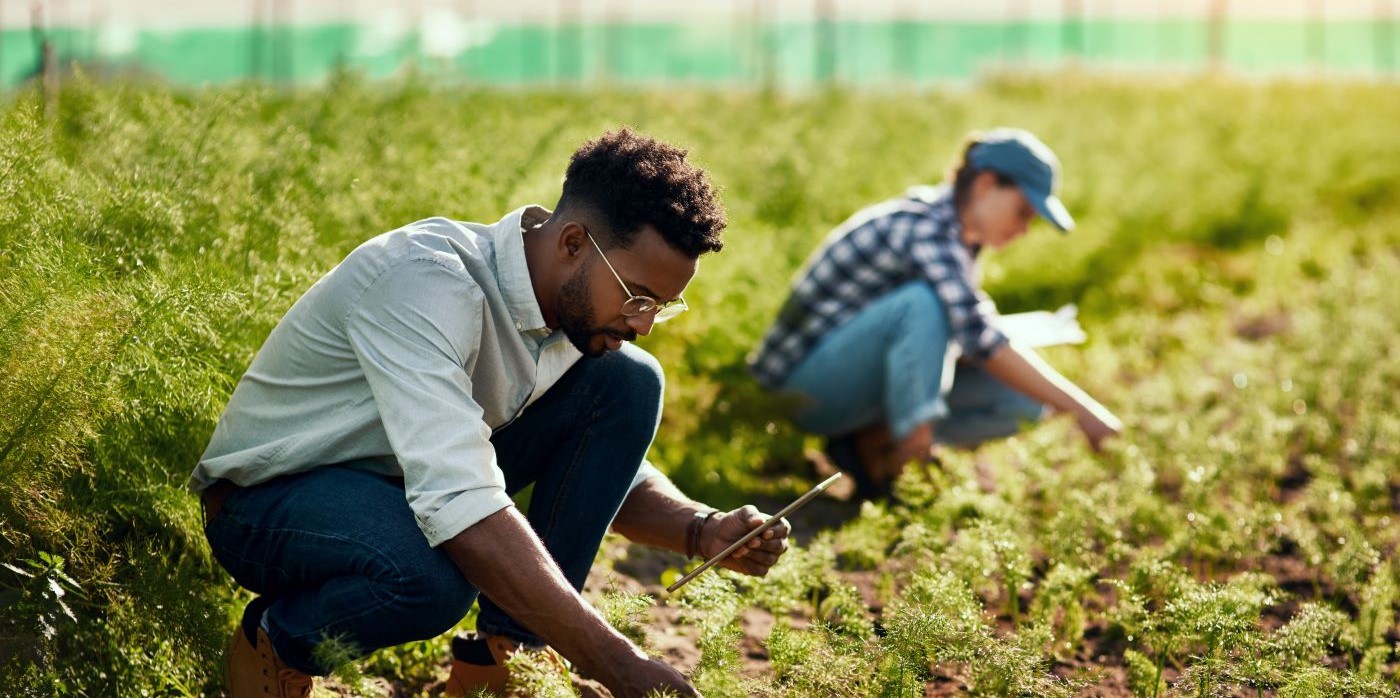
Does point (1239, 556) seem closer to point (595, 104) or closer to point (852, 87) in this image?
point (595, 104)

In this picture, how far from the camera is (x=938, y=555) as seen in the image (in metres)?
3.41

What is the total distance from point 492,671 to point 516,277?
0.80 meters

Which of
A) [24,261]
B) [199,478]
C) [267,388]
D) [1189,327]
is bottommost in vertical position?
[1189,327]

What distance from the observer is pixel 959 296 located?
4.55m

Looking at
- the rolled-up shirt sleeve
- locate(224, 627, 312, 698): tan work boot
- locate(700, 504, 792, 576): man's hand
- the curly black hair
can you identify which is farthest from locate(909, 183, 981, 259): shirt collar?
locate(224, 627, 312, 698): tan work boot

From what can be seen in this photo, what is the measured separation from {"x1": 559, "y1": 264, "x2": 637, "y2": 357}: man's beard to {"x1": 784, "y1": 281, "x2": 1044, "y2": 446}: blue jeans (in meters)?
2.06

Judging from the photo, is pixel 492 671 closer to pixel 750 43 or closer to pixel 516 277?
pixel 516 277

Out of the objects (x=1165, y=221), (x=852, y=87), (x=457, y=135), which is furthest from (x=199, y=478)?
(x=852, y=87)

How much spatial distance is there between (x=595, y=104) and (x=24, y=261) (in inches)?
256

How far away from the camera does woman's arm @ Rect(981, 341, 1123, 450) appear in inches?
173

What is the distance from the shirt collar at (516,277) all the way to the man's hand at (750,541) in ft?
1.71

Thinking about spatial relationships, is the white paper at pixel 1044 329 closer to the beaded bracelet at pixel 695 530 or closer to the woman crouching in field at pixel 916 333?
the woman crouching in field at pixel 916 333

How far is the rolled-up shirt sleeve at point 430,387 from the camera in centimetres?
237

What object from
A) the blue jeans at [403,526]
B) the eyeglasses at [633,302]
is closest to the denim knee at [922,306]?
the blue jeans at [403,526]
